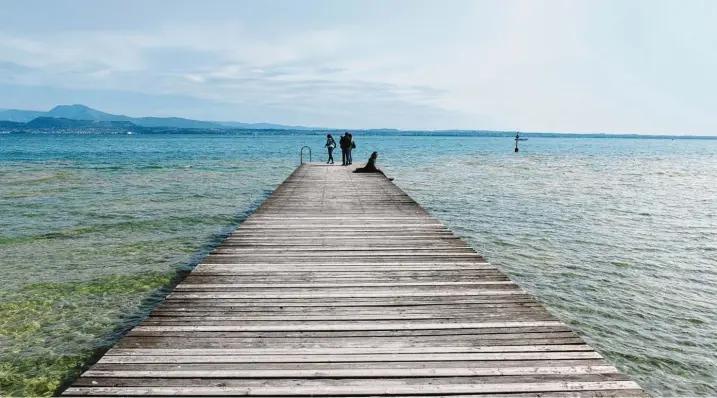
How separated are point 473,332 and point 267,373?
2151mm

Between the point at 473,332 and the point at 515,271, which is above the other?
the point at 473,332

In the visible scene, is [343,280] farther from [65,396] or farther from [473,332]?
[65,396]

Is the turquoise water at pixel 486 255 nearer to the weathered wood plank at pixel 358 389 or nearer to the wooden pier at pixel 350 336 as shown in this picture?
the wooden pier at pixel 350 336

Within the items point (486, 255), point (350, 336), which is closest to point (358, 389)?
point (350, 336)

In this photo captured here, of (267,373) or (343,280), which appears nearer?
(267,373)

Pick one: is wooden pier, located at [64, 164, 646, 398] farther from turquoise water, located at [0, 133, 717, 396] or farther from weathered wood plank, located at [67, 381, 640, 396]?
turquoise water, located at [0, 133, 717, 396]

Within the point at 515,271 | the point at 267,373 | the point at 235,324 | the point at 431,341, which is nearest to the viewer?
the point at 267,373

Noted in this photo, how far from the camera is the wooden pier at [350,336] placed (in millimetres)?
3789

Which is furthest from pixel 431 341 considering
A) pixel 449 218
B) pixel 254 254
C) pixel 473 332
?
pixel 449 218

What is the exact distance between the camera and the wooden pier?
12.4 feet

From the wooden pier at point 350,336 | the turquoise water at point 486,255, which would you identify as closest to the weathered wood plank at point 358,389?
the wooden pier at point 350,336

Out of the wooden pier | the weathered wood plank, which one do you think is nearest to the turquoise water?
the wooden pier

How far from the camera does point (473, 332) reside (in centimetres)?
474

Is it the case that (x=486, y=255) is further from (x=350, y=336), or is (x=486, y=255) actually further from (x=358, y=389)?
(x=358, y=389)
